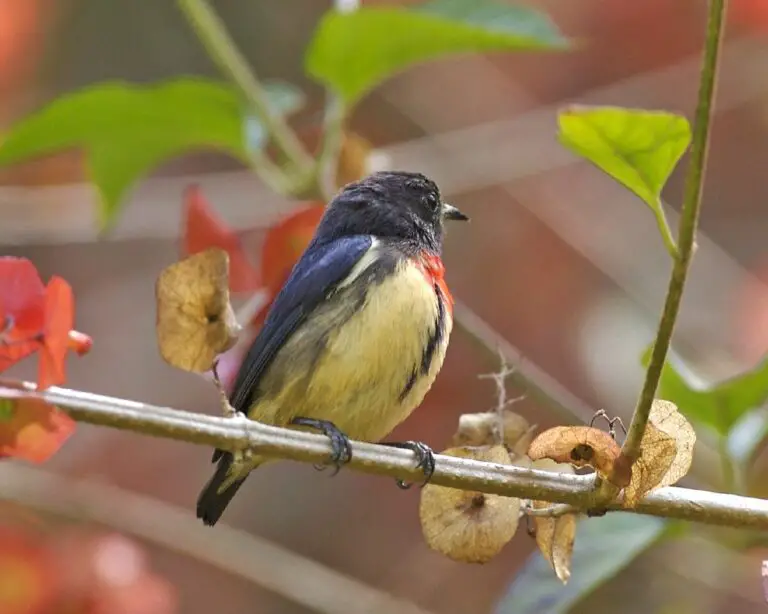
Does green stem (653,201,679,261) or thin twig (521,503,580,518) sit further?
thin twig (521,503,580,518)

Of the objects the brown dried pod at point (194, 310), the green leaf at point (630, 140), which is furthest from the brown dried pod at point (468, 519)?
the green leaf at point (630, 140)

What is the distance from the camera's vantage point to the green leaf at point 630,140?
4.41ft

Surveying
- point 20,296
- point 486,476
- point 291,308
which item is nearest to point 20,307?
point 20,296

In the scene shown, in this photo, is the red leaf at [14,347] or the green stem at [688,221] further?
the red leaf at [14,347]

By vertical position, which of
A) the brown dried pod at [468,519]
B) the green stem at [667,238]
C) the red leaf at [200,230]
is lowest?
the brown dried pod at [468,519]

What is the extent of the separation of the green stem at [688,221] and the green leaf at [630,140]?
0.12m

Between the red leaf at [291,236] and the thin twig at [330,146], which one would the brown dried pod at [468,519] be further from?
the thin twig at [330,146]

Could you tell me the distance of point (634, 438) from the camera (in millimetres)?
1548

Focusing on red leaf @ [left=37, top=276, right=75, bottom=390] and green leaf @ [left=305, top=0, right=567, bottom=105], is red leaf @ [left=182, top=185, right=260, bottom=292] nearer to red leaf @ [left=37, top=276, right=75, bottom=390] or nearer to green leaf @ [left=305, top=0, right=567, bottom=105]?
green leaf @ [left=305, top=0, right=567, bottom=105]

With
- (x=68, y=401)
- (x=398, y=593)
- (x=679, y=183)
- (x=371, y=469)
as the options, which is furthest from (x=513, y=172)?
(x=68, y=401)

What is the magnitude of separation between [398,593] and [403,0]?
234 centimetres

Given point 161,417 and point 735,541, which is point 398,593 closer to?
point 735,541

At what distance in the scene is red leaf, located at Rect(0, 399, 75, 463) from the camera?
161 cm

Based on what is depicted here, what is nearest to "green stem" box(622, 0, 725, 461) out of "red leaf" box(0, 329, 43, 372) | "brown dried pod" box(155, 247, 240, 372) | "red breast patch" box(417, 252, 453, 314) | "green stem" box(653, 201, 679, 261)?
"green stem" box(653, 201, 679, 261)
